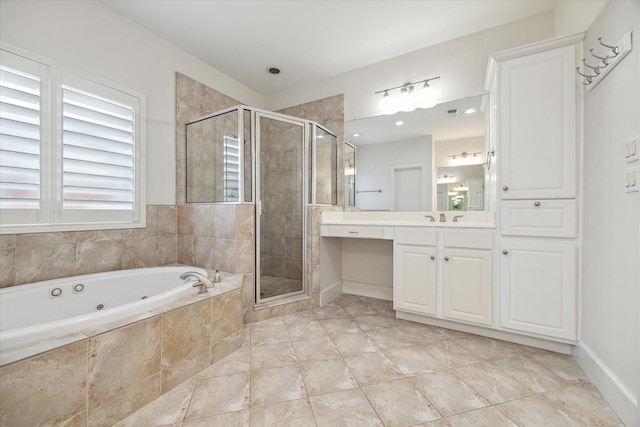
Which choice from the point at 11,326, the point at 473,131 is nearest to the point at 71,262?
the point at 11,326

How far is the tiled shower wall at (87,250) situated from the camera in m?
1.62

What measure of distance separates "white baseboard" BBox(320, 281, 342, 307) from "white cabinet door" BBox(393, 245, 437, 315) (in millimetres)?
749

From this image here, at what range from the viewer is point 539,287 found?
1.70m

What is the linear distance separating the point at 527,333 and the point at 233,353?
77.5 inches

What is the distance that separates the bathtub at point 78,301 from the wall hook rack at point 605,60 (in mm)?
2542

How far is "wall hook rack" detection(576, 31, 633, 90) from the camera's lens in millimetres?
1177

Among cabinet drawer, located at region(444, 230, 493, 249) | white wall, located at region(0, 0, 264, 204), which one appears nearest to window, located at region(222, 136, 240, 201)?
white wall, located at region(0, 0, 264, 204)

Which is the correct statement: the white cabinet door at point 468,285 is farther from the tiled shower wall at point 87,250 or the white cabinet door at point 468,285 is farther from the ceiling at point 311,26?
the tiled shower wall at point 87,250

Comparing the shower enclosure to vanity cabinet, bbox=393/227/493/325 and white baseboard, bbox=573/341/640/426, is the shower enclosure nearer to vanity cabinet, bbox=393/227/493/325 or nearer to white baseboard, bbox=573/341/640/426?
vanity cabinet, bbox=393/227/493/325

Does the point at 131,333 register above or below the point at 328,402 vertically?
above

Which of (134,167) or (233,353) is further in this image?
(134,167)

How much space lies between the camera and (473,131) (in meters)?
2.37

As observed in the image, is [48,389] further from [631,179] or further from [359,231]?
[631,179]

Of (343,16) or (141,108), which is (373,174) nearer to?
(343,16)
